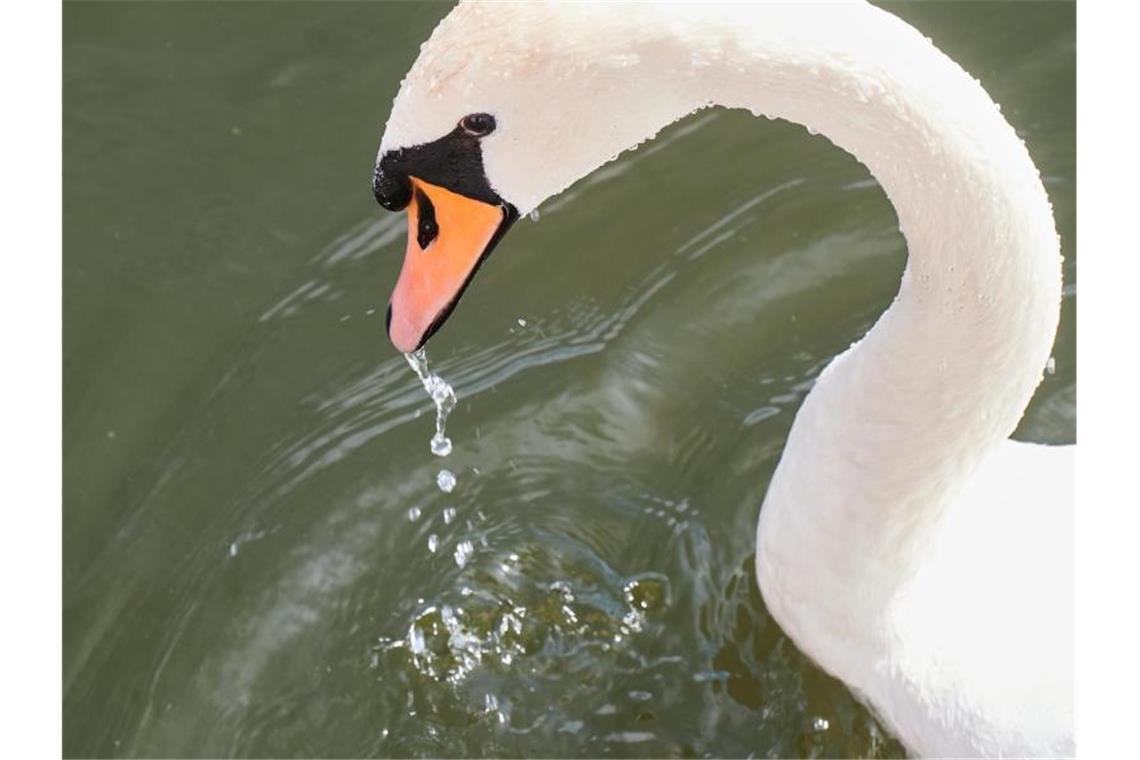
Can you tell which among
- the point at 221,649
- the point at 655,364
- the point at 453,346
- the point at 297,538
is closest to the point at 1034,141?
the point at 655,364

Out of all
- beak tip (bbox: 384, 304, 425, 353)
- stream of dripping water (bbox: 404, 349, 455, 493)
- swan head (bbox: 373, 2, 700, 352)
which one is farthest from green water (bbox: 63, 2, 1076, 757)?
swan head (bbox: 373, 2, 700, 352)

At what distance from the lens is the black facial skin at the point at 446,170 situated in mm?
2529

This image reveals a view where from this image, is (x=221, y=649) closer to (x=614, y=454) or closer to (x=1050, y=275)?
(x=614, y=454)

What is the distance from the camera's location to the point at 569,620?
4.11 metres

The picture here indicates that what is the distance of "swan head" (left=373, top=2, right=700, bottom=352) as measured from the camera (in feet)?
7.78

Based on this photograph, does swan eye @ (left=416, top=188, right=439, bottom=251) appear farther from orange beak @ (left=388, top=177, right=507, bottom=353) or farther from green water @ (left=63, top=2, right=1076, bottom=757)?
green water @ (left=63, top=2, right=1076, bottom=757)

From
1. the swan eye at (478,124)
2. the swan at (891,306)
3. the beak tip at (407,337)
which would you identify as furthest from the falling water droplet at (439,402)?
the swan eye at (478,124)

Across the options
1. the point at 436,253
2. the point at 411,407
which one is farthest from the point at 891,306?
the point at 411,407

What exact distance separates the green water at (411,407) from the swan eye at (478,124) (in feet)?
6.14

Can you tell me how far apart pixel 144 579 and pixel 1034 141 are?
3.00m

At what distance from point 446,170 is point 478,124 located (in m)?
0.12

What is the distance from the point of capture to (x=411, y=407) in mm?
4629

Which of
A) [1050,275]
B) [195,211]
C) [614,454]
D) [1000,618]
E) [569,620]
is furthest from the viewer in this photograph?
[195,211]

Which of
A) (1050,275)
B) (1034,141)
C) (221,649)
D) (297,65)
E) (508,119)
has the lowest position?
(221,649)
